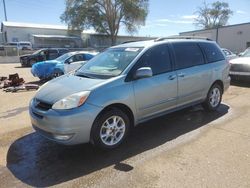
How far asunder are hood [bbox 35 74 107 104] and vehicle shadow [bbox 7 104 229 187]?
3.02ft

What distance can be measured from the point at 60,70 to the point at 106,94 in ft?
31.6

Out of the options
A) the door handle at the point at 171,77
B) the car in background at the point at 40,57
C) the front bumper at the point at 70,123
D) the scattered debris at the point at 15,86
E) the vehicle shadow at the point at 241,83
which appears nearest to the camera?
the front bumper at the point at 70,123

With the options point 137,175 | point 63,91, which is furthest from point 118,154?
point 63,91

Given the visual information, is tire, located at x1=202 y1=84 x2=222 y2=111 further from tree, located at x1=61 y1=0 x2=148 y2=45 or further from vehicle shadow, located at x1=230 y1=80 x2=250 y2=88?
tree, located at x1=61 y1=0 x2=148 y2=45

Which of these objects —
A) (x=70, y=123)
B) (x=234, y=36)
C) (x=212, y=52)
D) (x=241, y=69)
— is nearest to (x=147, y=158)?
(x=70, y=123)

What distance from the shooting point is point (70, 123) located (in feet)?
13.0

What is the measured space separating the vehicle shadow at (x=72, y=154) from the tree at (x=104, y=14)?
4713 cm

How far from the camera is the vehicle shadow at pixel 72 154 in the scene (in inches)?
149

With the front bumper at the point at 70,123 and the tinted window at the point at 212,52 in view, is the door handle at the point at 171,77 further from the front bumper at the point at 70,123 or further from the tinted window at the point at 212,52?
the front bumper at the point at 70,123

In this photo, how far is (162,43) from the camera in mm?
5406

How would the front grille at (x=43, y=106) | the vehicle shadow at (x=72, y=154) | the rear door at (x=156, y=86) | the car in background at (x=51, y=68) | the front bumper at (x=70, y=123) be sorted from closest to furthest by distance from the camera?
the vehicle shadow at (x=72, y=154), the front bumper at (x=70, y=123), the front grille at (x=43, y=106), the rear door at (x=156, y=86), the car in background at (x=51, y=68)

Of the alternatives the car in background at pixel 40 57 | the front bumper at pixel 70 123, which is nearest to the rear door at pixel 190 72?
the front bumper at pixel 70 123

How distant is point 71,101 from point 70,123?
0.34m

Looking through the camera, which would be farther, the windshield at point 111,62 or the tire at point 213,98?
the tire at point 213,98
